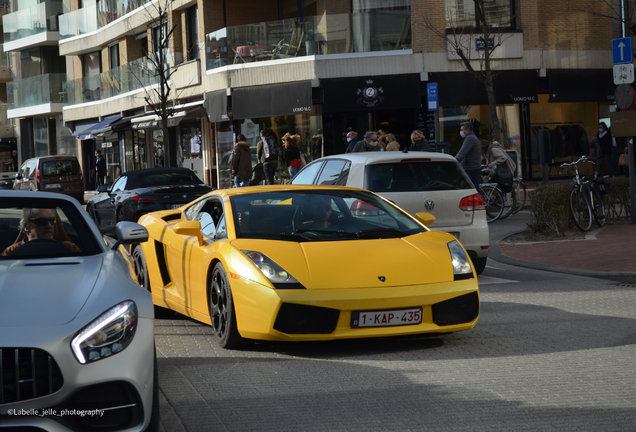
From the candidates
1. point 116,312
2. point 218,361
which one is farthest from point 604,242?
point 116,312

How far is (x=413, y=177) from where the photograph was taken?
10.6 meters

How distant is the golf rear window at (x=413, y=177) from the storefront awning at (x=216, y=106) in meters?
21.2

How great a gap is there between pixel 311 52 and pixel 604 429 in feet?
83.6

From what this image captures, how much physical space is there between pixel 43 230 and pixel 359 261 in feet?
7.38

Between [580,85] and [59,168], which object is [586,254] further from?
[59,168]

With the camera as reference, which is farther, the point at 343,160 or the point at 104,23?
the point at 104,23

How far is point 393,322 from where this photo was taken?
6258 mm

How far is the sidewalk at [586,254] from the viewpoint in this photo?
1080 centimetres

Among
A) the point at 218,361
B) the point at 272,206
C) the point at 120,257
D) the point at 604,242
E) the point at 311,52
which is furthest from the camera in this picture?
the point at 311,52

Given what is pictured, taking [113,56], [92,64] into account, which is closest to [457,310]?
[113,56]

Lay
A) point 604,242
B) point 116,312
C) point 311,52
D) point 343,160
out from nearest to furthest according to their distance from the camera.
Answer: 1. point 116,312
2. point 343,160
3. point 604,242
4. point 311,52

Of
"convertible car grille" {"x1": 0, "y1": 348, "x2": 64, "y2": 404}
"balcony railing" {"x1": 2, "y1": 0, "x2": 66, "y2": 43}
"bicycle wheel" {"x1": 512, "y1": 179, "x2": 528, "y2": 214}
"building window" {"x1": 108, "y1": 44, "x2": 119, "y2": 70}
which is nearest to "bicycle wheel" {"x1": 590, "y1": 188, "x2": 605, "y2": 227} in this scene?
"bicycle wheel" {"x1": 512, "y1": 179, "x2": 528, "y2": 214}

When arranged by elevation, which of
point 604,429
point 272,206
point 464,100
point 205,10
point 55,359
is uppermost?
point 205,10

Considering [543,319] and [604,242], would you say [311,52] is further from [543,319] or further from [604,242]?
[543,319]
